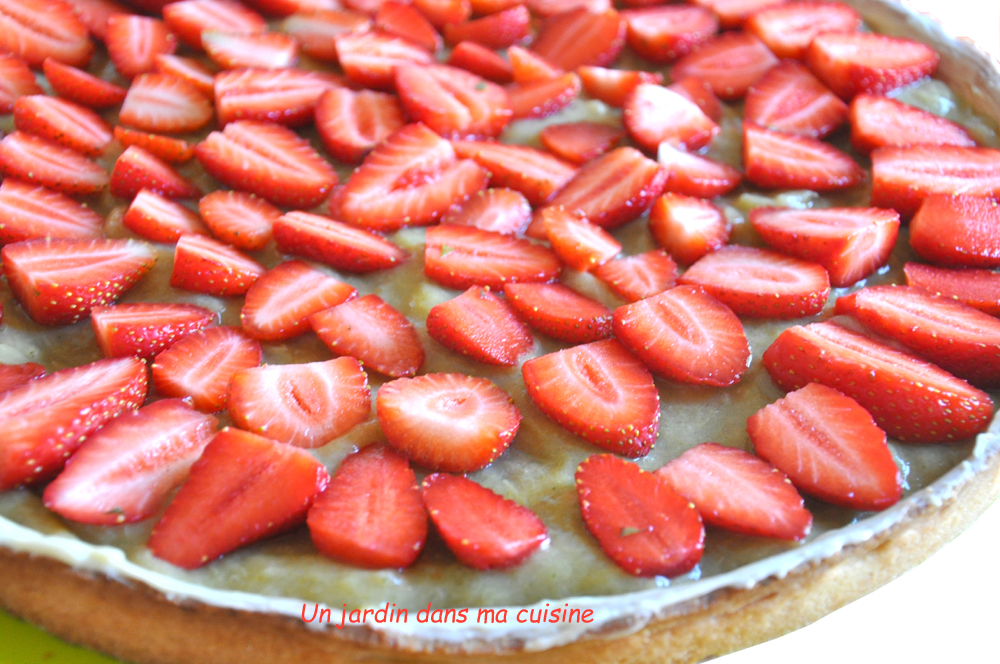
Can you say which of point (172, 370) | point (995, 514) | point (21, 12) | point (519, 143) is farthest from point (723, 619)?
point (21, 12)

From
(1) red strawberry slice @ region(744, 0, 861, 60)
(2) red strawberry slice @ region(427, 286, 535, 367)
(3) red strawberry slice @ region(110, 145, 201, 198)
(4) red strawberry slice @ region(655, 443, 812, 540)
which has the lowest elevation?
(3) red strawberry slice @ region(110, 145, 201, 198)

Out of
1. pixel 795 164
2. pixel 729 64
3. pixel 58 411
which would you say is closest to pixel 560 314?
pixel 795 164

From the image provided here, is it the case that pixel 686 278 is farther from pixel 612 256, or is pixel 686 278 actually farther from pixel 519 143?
pixel 519 143

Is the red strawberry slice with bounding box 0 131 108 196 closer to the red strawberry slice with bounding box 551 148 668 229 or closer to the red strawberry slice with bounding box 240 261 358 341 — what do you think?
the red strawberry slice with bounding box 240 261 358 341

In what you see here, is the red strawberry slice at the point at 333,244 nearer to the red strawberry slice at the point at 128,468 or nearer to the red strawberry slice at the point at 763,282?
the red strawberry slice at the point at 128,468

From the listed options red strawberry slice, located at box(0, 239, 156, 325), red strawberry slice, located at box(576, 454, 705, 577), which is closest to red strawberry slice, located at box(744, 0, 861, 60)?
red strawberry slice, located at box(576, 454, 705, 577)

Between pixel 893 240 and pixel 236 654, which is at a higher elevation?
pixel 893 240
